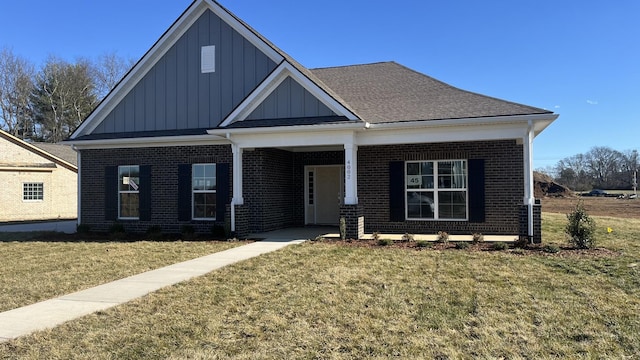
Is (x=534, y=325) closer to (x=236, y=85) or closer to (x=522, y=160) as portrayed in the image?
(x=522, y=160)

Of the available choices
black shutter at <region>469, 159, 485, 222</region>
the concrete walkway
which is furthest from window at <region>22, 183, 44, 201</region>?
black shutter at <region>469, 159, 485, 222</region>

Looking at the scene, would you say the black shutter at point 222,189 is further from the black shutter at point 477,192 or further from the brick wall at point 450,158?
the black shutter at point 477,192

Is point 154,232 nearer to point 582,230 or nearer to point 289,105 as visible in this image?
point 289,105

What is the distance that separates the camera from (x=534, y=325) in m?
5.18

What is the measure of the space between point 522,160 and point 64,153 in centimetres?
2603

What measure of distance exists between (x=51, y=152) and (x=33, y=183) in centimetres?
283

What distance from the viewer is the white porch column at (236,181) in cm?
1365

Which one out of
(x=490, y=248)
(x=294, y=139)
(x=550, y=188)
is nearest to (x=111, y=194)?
(x=294, y=139)

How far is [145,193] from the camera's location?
15531 millimetres

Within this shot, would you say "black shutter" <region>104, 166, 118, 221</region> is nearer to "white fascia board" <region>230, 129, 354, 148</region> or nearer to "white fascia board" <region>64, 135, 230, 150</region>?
"white fascia board" <region>64, 135, 230, 150</region>

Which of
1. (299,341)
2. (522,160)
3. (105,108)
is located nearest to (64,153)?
(105,108)

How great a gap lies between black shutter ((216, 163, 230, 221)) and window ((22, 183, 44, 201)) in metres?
15.5

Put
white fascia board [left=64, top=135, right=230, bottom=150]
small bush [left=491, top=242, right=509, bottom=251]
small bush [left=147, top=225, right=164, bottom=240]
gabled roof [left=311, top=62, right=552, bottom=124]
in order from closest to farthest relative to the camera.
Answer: small bush [left=491, top=242, right=509, bottom=251] < gabled roof [left=311, top=62, right=552, bottom=124] < small bush [left=147, top=225, right=164, bottom=240] < white fascia board [left=64, top=135, right=230, bottom=150]

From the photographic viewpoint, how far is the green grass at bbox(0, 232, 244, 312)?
7.27m
